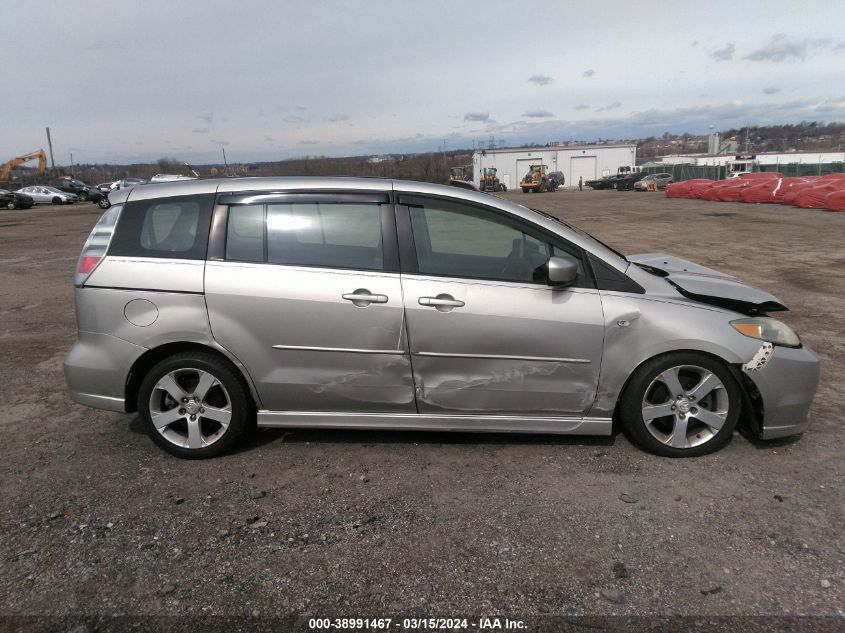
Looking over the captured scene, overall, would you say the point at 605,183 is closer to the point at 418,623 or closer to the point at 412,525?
the point at 412,525

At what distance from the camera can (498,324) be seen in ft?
11.7

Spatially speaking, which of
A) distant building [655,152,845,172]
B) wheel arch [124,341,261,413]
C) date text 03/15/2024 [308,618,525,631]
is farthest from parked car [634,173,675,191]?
date text 03/15/2024 [308,618,525,631]

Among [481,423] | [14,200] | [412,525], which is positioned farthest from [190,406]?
[14,200]

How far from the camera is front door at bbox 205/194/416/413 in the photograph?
11.8 feet

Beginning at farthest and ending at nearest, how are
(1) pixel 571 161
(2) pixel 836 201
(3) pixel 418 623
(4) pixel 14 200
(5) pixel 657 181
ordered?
(1) pixel 571 161 → (5) pixel 657 181 → (4) pixel 14 200 → (2) pixel 836 201 → (3) pixel 418 623

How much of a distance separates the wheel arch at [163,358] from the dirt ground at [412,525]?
1.39 feet

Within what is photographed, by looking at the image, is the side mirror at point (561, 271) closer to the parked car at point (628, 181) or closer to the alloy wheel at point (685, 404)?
the alloy wheel at point (685, 404)

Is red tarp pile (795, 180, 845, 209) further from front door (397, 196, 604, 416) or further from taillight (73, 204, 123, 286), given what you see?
taillight (73, 204, 123, 286)

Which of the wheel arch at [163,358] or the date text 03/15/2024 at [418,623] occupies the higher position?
the wheel arch at [163,358]

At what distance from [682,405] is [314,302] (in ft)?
7.75

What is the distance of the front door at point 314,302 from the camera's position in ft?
11.8

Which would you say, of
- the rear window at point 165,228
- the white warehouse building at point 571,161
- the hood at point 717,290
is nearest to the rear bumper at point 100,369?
the rear window at point 165,228

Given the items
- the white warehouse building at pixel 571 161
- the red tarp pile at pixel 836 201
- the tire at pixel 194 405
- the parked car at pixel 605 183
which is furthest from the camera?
the white warehouse building at pixel 571 161

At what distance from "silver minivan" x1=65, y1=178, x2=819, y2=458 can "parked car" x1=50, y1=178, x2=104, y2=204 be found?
44.0 m
